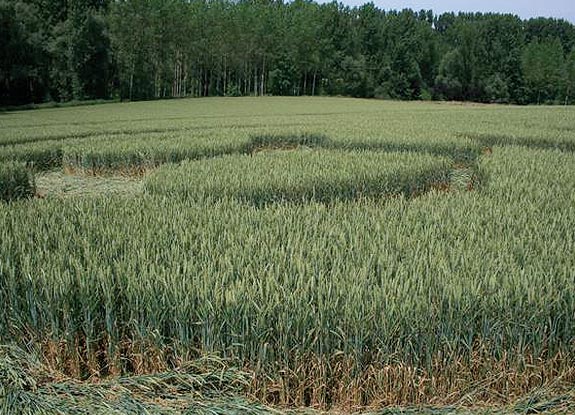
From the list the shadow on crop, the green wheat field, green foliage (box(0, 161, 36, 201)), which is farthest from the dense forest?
the green wheat field

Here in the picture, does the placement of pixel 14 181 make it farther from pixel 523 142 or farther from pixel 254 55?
pixel 254 55

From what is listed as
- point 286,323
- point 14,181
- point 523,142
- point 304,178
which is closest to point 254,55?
point 523,142

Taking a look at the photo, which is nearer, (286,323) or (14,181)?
(286,323)

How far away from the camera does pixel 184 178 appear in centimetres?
849

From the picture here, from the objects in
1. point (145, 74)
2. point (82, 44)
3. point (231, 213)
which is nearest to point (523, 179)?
point (231, 213)

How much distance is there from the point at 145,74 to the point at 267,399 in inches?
2469

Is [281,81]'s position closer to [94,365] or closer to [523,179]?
[523,179]

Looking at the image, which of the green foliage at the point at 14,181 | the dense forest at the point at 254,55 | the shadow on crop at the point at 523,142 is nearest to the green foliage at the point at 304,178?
the green foliage at the point at 14,181

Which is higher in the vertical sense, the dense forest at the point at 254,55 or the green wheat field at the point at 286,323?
the dense forest at the point at 254,55

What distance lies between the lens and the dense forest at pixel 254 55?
50.8 m

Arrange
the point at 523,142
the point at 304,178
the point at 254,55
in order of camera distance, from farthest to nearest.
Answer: the point at 254,55 < the point at 523,142 < the point at 304,178

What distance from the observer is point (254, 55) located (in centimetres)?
7106

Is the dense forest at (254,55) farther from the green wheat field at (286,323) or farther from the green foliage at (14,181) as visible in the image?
the green wheat field at (286,323)

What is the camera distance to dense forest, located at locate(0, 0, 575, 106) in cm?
5078
